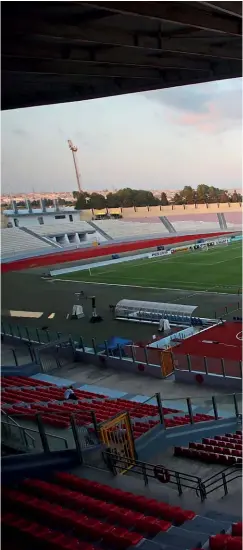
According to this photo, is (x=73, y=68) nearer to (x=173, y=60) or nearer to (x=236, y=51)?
(x=173, y=60)

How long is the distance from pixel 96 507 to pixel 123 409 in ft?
16.8

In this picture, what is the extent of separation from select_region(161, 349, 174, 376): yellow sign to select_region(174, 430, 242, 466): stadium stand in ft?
16.9

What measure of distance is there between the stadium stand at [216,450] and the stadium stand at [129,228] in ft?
180

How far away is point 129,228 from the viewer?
221 ft

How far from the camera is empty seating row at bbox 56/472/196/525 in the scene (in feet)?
Result: 20.0

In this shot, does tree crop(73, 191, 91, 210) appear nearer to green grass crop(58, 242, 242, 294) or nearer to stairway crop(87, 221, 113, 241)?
stairway crop(87, 221, 113, 241)

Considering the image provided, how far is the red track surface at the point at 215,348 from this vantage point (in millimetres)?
14266

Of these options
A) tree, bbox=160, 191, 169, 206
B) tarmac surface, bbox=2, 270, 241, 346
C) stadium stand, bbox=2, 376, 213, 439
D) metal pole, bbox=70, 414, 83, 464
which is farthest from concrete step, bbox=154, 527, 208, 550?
tree, bbox=160, 191, 169, 206

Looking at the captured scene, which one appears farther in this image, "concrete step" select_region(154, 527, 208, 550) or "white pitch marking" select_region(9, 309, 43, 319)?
"white pitch marking" select_region(9, 309, 43, 319)

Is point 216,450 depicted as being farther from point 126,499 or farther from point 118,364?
point 118,364

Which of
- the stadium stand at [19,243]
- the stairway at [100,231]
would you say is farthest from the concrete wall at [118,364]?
the stairway at [100,231]

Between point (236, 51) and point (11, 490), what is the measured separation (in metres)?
9.10

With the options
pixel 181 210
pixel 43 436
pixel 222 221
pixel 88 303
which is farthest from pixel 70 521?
pixel 181 210

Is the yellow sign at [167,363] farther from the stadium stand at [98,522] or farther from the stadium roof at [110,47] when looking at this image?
the stadium stand at [98,522]
